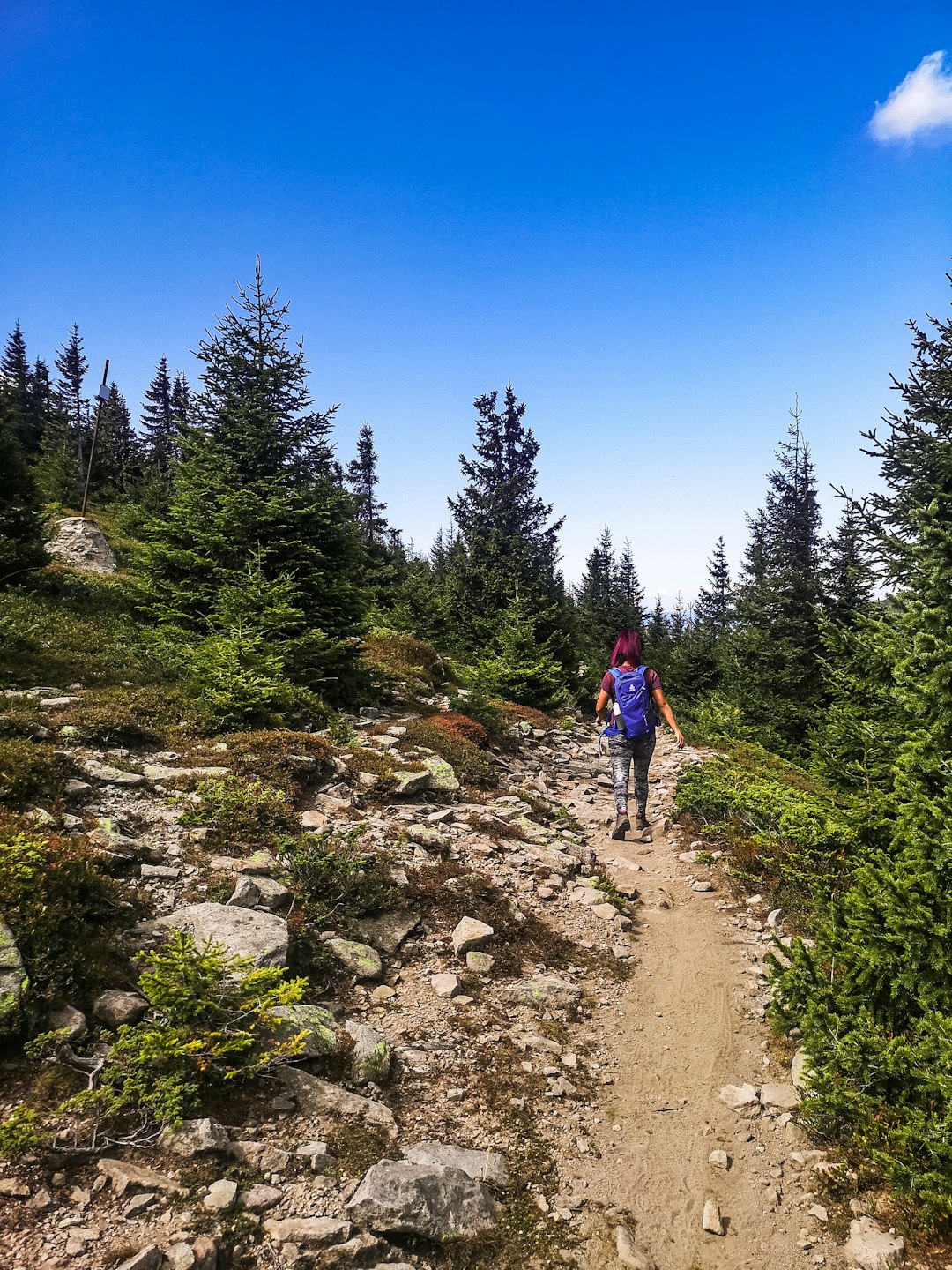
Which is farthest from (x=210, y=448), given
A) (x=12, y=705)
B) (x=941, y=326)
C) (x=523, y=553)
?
(x=941, y=326)

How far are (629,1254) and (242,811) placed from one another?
551 centimetres

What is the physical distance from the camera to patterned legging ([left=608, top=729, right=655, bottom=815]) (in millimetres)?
9875

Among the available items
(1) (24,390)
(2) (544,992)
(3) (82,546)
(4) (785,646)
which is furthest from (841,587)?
(1) (24,390)

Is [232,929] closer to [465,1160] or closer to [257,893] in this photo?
[257,893]

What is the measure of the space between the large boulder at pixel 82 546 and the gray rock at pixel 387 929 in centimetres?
2278

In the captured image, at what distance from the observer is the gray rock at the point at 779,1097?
4.34 m

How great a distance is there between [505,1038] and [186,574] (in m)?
12.8

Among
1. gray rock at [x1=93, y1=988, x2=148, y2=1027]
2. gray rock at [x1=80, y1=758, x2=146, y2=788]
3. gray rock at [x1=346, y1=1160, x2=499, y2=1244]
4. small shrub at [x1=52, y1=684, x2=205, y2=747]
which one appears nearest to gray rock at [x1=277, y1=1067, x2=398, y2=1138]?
gray rock at [x1=346, y1=1160, x2=499, y2=1244]

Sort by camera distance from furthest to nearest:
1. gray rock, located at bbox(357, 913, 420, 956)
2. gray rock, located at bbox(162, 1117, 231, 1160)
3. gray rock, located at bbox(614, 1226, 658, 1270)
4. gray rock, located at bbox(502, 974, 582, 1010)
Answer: gray rock, located at bbox(357, 913, 420, 956) → gray rock, located at bbox(502, 974, 582, 1010) → gray rock, located at bbox(162, 1117, 231, 1160) → gray rock, located at bbox(614, 1226, 658, 1270)

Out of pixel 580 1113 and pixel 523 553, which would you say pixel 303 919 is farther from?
pixel 523 553

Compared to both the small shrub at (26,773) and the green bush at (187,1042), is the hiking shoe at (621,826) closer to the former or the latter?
the green bush at (187,1042)

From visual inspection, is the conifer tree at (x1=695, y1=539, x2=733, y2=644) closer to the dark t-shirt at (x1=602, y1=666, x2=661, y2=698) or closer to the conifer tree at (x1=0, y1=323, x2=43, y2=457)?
the dark t-shirt at (x1=602, y1=666, x2=661, y2=698)

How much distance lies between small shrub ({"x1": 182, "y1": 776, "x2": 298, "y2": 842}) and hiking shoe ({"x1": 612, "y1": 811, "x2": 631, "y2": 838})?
5.26 metres

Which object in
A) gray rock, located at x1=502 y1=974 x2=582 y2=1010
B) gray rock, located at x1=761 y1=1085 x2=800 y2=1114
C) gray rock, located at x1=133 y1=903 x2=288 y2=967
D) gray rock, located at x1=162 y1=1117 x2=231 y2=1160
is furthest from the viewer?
gray rock, located at x1=502 y1=974 x2=582 y2=1010
